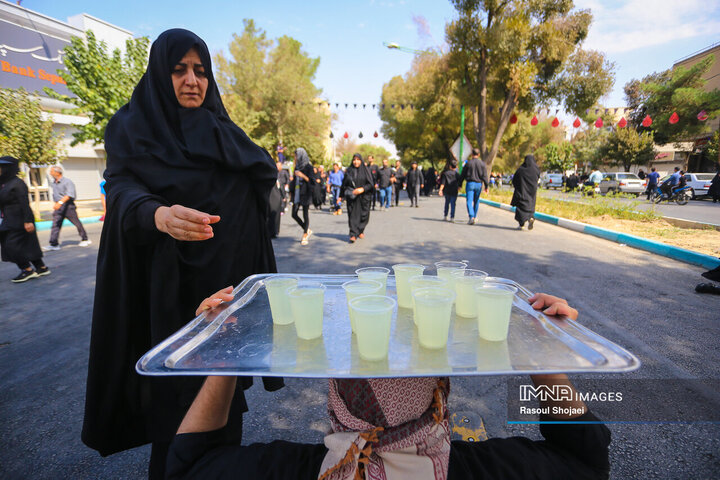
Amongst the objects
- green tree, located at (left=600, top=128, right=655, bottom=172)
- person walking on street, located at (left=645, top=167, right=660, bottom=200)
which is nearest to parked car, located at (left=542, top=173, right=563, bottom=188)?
green tree, located at (left=600, top=128, right=655, bottom=172)

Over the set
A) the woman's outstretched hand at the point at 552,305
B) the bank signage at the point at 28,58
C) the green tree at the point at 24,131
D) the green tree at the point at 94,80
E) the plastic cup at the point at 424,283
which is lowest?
the woman's outstretched hand at the point at 552,305

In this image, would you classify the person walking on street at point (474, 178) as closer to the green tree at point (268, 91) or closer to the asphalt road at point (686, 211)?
the asphalt road at point (686, 211)

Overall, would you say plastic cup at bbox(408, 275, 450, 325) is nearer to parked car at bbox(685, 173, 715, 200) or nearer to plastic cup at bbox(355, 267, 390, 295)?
plastic cup at bbox(355, 267, 390, 295)

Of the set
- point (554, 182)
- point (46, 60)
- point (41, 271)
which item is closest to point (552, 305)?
point (41, 271)

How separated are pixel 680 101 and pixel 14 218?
37.9 m

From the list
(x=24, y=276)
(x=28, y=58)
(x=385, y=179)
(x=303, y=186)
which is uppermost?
(x=28, y=58)

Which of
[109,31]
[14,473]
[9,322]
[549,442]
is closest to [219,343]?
[549,442]

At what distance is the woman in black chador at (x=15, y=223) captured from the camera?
509 cm

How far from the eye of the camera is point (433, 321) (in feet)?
3.38

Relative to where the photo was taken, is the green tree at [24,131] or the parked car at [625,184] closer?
the green tree at [24,131]

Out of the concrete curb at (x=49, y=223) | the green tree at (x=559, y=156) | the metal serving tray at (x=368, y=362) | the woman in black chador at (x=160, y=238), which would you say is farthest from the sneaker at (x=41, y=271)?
the green tree at (x=559, y=156)

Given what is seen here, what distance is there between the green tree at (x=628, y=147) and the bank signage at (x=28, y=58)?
129ft

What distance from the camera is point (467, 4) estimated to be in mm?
16328

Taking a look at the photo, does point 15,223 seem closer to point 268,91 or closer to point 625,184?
point 268,91
